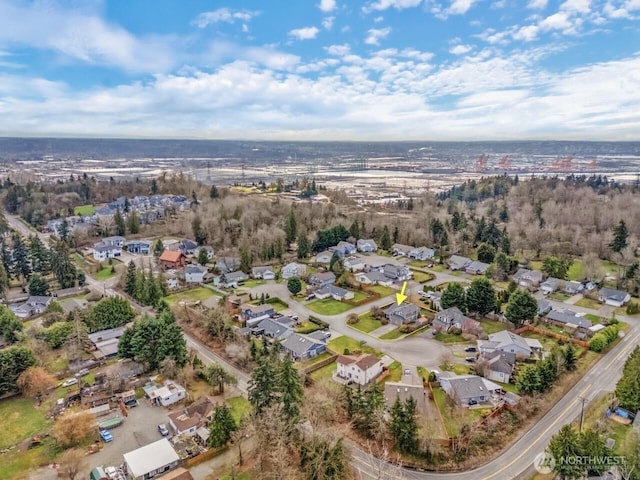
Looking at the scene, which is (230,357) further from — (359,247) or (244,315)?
(359,247)

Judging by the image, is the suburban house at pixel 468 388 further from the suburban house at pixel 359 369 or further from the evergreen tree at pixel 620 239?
the evergreen tree at pixel 620 239

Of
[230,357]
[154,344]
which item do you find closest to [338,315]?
[230,357]

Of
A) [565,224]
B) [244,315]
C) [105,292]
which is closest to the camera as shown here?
[244,315]

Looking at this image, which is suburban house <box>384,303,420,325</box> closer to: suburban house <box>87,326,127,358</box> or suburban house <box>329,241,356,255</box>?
suburban house <box>329,241,356,255</box>

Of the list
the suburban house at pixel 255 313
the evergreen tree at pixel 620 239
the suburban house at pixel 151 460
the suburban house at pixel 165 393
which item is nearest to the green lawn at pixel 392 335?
the suburban house at pixel 255 313

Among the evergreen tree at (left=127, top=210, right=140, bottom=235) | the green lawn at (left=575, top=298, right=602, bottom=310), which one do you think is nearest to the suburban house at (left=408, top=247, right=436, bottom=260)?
the green lawn at (left=575, top=298, right=602, bottom=310)

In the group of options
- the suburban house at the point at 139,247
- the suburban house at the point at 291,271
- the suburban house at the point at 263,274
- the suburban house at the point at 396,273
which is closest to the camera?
the suburban house at the point at 396,273
